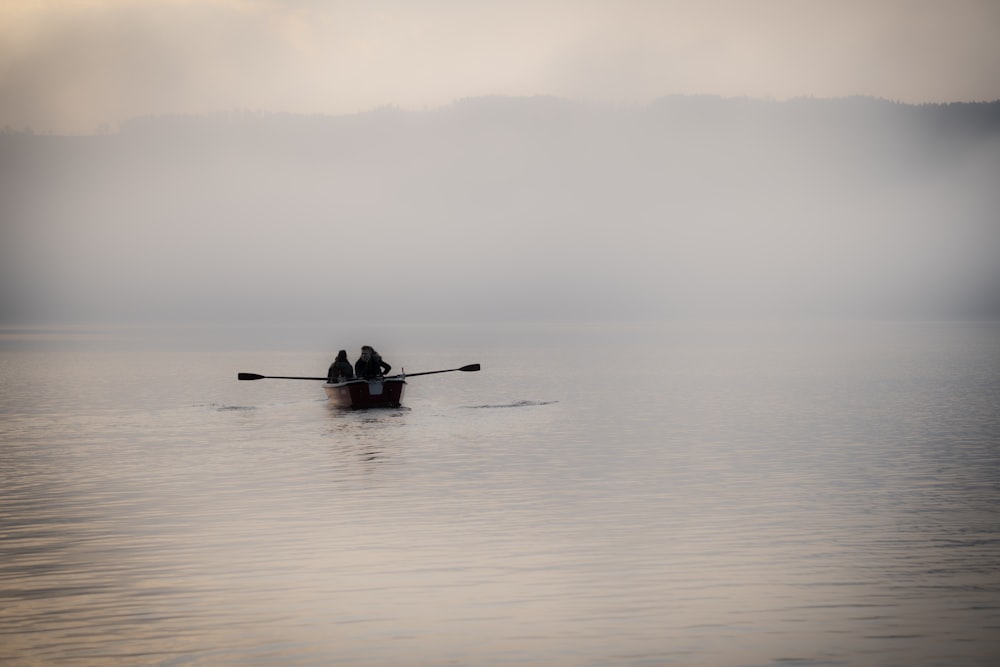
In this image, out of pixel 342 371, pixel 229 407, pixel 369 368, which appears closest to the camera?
pixel 369 368

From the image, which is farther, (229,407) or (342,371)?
(229,407)

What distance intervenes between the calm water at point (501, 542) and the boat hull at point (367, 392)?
1595mm

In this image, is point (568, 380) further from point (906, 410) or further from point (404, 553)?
point (404, 553)

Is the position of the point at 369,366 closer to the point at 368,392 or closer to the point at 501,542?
the point at 368,392

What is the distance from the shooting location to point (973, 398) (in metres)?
62.4

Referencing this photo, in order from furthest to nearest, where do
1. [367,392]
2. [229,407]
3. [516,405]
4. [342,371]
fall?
[516,405]
[229,407]
[342,371]
[367,392]

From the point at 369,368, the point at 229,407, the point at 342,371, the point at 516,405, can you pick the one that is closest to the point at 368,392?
the point at 369,368

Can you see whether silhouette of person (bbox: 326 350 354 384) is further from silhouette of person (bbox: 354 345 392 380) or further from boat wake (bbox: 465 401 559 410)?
boat wake (bbox: 465 401 559 410)

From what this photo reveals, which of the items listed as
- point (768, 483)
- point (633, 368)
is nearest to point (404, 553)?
point (768, 483)

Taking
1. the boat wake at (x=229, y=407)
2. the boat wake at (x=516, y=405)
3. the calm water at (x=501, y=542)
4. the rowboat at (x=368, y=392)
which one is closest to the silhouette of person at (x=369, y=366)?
the rowboat at (x=368, y=392)

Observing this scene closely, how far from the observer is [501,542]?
799 inches

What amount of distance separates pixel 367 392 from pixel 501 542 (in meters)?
29.9

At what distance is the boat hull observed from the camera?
4912 cm

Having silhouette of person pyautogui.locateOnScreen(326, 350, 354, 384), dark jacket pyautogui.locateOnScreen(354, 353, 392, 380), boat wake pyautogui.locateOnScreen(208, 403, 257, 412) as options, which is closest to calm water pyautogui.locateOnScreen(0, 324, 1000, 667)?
dark jacket pyautogui.locateOnScreen(354, 353, 392, 380)
